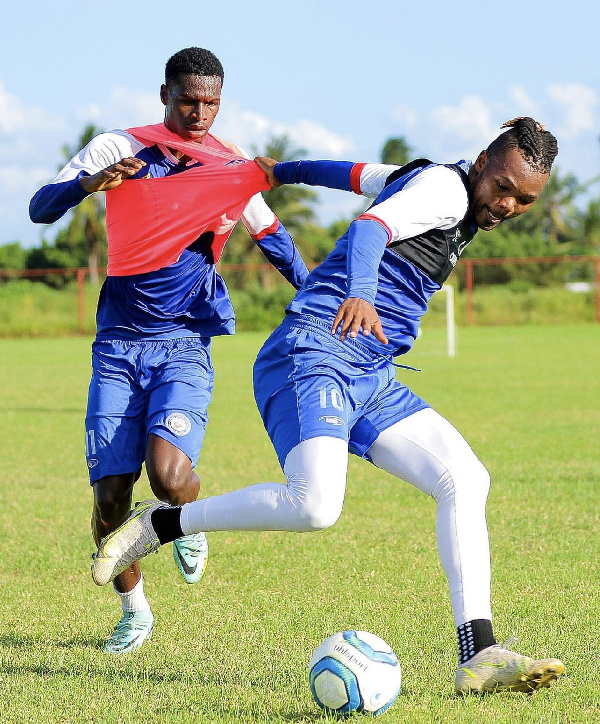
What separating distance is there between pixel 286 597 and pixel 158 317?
1615 mm

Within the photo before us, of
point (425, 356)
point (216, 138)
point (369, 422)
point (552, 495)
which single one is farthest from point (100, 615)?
point (425, 356)

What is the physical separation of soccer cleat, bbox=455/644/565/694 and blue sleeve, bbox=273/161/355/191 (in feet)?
6.52

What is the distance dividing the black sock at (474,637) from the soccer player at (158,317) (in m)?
1.59

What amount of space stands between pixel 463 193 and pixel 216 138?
5.84ft

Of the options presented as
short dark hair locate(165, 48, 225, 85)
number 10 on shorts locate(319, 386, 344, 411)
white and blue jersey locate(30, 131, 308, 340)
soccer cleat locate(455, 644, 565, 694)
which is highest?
short dark hair locate(165, 48, 225, 85)

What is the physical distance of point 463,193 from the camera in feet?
13.2

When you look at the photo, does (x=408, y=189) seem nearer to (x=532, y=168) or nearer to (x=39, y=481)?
(x=532, y=168)

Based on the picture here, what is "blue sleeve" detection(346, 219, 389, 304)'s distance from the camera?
381 cm

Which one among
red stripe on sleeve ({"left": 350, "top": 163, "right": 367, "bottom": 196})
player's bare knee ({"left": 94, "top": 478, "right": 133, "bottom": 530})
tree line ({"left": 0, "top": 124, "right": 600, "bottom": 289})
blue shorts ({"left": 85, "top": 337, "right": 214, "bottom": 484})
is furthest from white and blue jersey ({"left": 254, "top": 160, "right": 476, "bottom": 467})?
tree line ({"left": 0, "top": 124, "right": 600, "bottom": 289})

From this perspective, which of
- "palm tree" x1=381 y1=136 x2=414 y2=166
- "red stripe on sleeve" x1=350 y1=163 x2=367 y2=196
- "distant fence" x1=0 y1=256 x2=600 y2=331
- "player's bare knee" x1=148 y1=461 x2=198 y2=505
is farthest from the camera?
"palm tree" x1=381 y1=136 x2=414 y2=166

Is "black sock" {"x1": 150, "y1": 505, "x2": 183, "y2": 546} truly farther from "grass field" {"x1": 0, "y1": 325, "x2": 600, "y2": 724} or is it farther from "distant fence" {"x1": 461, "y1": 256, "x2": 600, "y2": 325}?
"distant fence" {"x1": 461, "y1": 256, "x2": 600, "y2": 325}

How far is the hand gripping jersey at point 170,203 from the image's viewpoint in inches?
201

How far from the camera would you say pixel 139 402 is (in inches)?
201

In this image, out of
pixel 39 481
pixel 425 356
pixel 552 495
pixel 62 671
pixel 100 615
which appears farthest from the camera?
pixel 425 356
